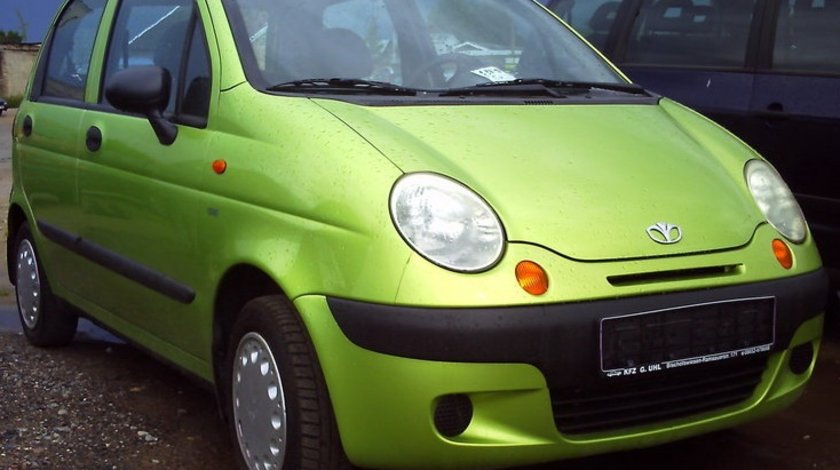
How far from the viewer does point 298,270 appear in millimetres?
3207

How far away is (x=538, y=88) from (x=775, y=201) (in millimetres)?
814

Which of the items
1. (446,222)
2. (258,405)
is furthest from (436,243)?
(258,405)

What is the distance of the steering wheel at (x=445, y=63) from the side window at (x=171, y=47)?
657mm

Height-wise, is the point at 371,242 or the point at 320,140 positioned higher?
the point at 320,140

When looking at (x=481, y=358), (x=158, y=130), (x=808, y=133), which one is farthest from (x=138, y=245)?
(x=808, y=133)

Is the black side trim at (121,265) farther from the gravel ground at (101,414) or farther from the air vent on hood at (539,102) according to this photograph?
the air vent on hood at (539,102)

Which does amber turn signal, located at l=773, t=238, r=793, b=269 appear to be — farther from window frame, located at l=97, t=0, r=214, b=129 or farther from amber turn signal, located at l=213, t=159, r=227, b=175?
window frame, located at l=97, t=0, r=214, b=129

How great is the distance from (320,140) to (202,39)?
892 millimetres

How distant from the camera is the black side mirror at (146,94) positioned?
3865 mm

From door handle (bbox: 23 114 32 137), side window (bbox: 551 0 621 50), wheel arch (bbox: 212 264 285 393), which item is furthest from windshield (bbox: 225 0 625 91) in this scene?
side window (bbox: 551 0 621 50)

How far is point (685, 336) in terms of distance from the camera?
3.13m

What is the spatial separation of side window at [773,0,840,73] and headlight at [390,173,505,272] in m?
2.59

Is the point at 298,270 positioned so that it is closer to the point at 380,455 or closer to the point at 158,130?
the point at 380,455

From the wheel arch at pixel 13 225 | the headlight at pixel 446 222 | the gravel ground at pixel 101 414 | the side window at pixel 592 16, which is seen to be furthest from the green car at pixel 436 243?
the side window at pixel 592 16
